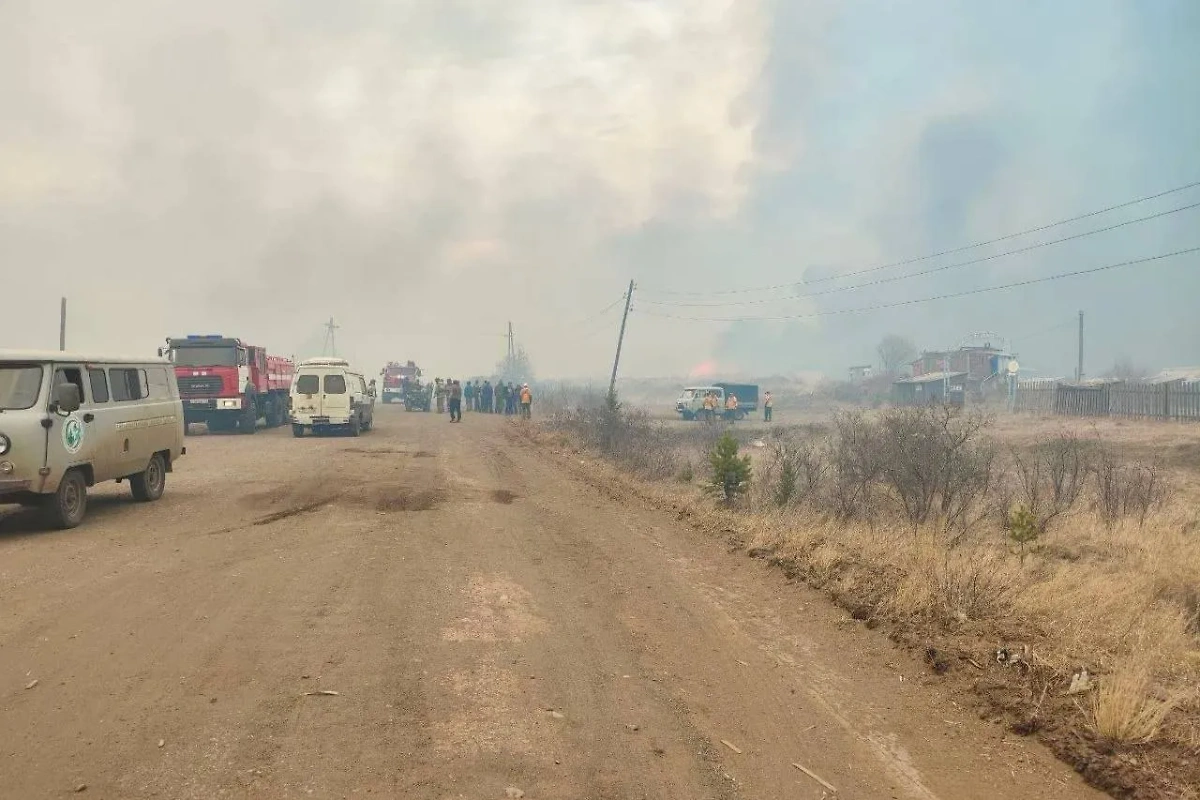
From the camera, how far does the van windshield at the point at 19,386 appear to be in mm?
9164

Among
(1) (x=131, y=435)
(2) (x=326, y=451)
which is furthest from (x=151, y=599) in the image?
(2) (x=326, y=451)

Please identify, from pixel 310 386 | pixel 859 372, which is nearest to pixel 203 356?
pixel 310 386

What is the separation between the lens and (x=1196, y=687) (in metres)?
4.87

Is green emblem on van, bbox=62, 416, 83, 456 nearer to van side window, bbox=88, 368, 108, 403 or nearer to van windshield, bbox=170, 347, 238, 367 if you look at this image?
van side window, bbox=88, 368, 108, 403

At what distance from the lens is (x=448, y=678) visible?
4930mm

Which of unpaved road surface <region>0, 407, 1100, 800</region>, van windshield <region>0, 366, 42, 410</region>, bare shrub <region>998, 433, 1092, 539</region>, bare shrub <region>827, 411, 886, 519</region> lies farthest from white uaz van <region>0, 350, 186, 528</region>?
bare shrub <region>998, 433, 1092, 539</region>

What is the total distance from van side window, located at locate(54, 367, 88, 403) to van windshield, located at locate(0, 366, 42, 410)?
0.33m

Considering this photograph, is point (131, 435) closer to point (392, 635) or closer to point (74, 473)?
point (74, 473)

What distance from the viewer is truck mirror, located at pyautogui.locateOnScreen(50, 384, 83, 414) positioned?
9.45 meters

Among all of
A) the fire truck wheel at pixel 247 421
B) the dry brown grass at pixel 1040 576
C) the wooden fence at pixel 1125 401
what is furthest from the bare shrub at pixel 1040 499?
the fire truck wheel at pixel 247 421

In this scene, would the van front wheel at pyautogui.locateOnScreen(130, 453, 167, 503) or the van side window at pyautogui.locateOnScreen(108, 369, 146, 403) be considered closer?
the van side window at pyautogui.locateOnScreen(108, 369, 146, 403)

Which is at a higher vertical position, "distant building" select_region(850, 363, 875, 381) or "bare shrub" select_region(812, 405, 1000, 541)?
"distant building" select_region(850, 363, 875, 381)

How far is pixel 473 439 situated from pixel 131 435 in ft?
45.4

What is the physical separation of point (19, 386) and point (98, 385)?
4.13 ft
